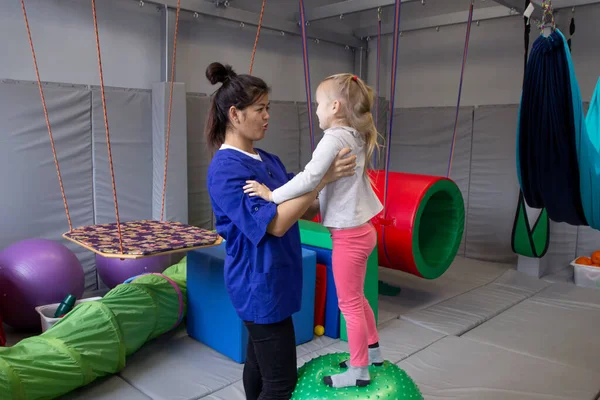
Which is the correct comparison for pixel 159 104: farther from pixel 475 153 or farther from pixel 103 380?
pixel 475 153

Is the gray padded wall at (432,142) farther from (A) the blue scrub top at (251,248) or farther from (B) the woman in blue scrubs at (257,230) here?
(A) the blue scrub top at (251,248)

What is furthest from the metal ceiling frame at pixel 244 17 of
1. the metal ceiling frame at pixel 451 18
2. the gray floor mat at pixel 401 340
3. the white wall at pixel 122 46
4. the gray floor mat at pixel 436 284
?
the gray floor mat at pixel 401 340

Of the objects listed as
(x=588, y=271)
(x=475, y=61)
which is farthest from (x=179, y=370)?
(x=475, y=61)

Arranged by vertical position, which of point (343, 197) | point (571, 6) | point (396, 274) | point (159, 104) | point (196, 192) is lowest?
point (396, 274)

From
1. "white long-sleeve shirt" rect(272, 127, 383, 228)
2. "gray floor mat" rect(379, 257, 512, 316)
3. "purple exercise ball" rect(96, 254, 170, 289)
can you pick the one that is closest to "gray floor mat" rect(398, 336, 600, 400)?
"gray floor mat" rect(379, 257, 512, 316)

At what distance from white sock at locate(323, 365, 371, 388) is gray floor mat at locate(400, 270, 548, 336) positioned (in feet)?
5.69

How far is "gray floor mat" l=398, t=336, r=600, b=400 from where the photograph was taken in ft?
7.86

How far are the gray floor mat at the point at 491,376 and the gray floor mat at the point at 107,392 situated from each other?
1374 mm

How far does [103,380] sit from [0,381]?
56 cm

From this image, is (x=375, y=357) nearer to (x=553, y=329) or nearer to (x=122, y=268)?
(x=553, y=329)

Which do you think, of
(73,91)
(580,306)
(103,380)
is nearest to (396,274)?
(580,306)

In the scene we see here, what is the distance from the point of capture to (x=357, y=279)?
158cm

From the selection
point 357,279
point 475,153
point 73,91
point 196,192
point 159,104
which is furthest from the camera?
point 475,153

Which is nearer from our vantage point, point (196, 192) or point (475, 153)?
point (196, 192)
